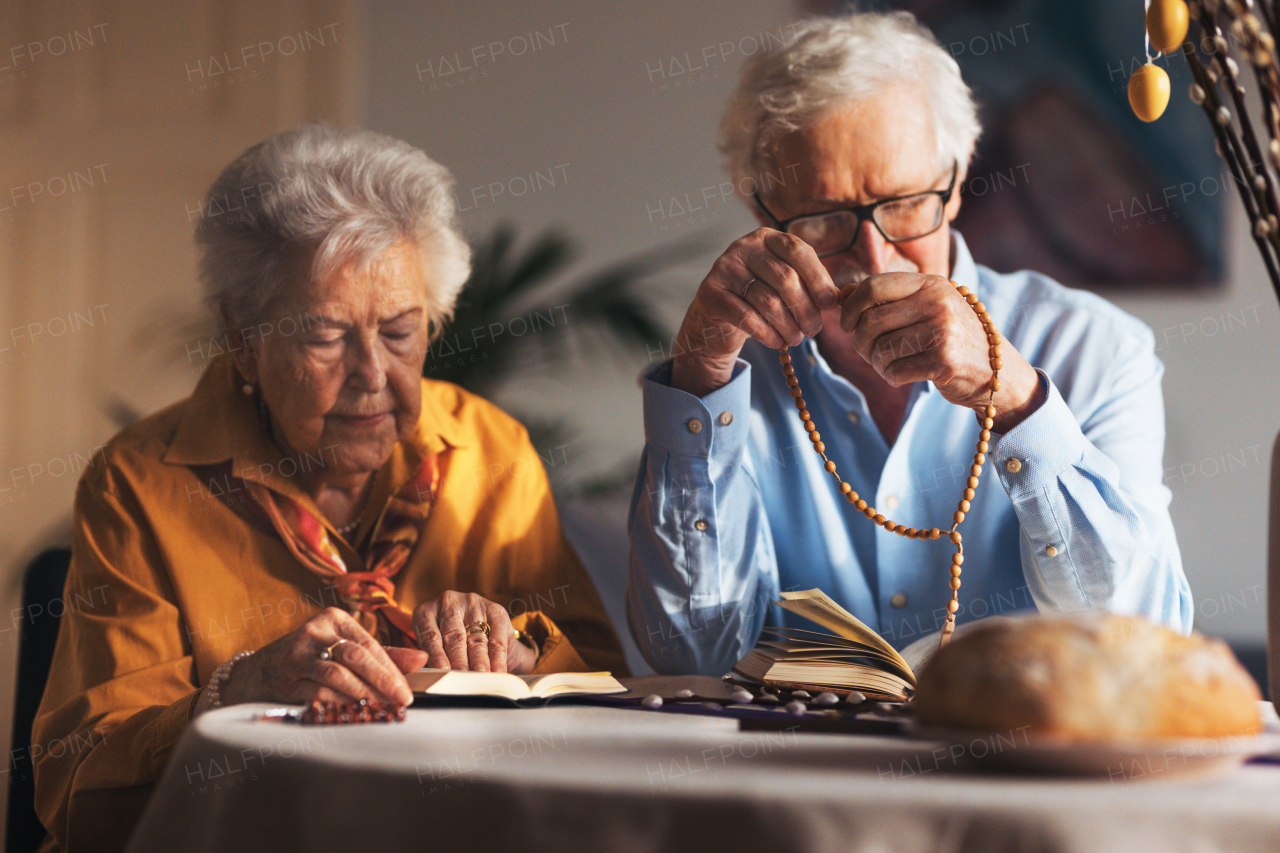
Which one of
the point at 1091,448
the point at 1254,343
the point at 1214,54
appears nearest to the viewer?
the point at 1214,54

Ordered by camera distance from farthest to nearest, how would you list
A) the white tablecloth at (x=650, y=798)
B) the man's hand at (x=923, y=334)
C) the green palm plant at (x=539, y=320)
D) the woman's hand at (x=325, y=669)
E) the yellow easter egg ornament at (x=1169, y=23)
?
the green palm plant at (x=539, y=320) < the man's hand at (x=923, y=334) < the woman's hand at (x=325, y=669) < the yellow easter egg ornament at (x=1169, y=23) < the white tablecloth at (x=650, y=798)

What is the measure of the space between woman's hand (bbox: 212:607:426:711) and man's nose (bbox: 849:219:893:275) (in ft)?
2.89

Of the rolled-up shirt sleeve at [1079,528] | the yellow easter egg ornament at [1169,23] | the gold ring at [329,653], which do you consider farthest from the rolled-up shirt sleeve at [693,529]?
the yellow easter egg ornament at [1169,23]

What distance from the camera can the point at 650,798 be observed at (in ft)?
1.72

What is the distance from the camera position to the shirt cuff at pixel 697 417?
129cm

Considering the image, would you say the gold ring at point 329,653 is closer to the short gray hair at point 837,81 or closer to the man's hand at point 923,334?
the man's hand at point 923,334

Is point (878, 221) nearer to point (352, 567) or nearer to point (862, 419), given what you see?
point (862, 419)

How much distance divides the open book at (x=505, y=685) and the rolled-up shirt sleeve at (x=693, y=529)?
37 cm

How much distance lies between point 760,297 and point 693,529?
358 mm

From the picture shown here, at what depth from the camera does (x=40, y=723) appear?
1270 millimetres

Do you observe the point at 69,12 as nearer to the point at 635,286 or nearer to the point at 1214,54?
the point at 635,286

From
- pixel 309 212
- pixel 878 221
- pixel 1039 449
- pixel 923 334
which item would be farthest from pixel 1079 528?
pixel 309 212

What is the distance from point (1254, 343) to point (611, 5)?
6.31 ft

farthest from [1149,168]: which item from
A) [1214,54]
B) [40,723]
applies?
[40,723]
